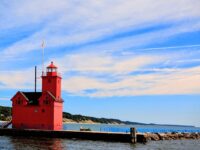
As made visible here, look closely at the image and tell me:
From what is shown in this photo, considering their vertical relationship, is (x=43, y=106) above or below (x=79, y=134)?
above

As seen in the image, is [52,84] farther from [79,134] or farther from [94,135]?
[94,135]

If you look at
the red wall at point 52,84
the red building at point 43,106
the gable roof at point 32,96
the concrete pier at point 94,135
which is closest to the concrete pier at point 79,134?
the concrete pier at point 94,135

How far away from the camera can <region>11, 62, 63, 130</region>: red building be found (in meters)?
65.2

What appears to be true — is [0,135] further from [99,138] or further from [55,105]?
[99,138]

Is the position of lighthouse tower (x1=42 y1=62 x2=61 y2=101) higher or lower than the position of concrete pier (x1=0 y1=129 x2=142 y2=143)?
higher

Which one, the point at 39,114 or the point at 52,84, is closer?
the point at 39,114

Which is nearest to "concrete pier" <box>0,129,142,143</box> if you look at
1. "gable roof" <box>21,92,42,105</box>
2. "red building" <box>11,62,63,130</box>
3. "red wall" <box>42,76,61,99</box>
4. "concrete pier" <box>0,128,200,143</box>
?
"concrete pier" <box>0,128,200,143</box>

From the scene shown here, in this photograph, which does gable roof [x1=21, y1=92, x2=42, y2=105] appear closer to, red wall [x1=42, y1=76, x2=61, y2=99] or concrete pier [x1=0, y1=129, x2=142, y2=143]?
red wall [x1=42, y1=76, x2=61, y2=99]

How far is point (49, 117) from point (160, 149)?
21.1 metres

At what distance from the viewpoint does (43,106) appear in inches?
2576

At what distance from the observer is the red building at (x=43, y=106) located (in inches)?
2569

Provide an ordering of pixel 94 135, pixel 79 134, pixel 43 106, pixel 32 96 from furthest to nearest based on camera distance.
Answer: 1. pixel 32 96
2. pixel 43 106
3. pixel 79 134
4. pixel 94 135

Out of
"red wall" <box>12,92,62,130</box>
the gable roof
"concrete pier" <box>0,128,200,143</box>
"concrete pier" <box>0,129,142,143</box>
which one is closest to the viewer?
"concrete pier" <box>0,128,200,143</box>

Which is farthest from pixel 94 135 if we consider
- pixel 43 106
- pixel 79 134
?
pixel 43 106
